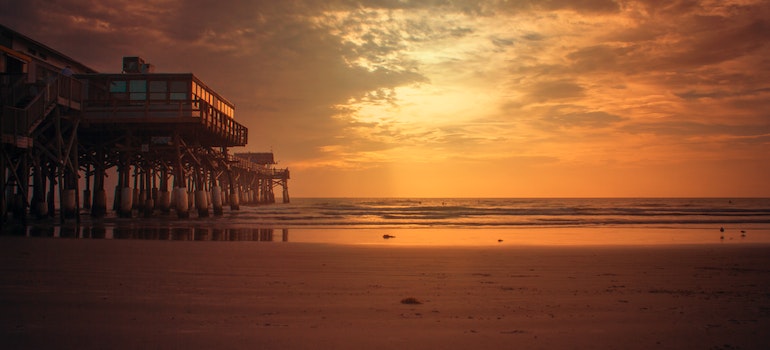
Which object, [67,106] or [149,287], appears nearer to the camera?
[149,287]

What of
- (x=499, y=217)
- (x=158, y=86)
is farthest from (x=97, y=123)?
(x=499, y=217)

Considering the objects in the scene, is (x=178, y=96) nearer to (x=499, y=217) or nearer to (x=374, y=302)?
(x=499, y=217)

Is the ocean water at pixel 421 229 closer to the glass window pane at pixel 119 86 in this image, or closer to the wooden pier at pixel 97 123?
the wooden pier at pixel 97 123

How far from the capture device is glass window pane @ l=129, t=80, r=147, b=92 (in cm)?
2972

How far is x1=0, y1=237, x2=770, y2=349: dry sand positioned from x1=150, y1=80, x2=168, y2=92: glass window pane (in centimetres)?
2084

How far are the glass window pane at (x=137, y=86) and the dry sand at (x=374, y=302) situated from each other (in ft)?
69.8

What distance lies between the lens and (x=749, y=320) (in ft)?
17.3

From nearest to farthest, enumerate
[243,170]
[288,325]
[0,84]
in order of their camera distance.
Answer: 1. [288,325]
2. [0,84]
3. [243,170]

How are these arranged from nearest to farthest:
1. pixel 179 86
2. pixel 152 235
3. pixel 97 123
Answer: pixel 152 235
pixel 97 123
pixel 179 86

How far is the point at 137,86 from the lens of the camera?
1172 inches

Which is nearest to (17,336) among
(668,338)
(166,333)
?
(166,333)

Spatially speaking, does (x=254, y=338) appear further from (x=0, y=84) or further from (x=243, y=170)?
(x=243, y=170)

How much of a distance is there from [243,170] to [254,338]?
199 feet

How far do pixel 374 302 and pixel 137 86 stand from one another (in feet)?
94.9
